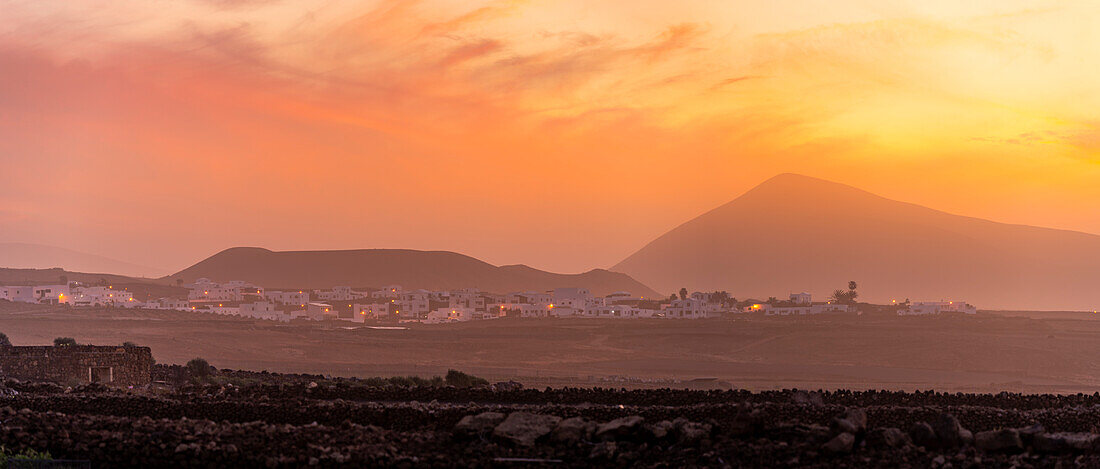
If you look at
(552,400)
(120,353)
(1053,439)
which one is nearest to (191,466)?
(552,400)

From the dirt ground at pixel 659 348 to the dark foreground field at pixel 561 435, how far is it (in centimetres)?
2119

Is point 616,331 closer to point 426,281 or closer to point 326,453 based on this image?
point 326,453

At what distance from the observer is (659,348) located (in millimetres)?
64438

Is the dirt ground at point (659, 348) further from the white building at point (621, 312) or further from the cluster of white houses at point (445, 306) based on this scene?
the cluster of white houses at point (445, 306)

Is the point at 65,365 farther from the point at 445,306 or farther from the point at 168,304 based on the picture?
the point at 168,304

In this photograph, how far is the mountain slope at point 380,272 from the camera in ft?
570

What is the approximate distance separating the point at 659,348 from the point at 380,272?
119 meters

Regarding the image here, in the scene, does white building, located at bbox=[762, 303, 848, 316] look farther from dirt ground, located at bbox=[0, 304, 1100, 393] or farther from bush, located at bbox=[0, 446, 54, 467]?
bush, located at bbox=[0, 446, 54, 467]

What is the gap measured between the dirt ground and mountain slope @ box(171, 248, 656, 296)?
8750cm

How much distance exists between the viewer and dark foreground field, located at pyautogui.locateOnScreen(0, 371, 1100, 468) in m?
12.0

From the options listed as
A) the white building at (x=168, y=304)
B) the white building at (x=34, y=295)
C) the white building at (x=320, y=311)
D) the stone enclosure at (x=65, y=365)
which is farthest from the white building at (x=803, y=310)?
the stone enclosure at (x=65, y=365)

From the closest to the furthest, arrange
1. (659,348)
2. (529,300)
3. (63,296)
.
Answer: (659,348), (63,296), (529,300)

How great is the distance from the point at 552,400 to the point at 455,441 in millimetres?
6239

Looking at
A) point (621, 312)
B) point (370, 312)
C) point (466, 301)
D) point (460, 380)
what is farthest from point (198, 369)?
point (466, 301)
